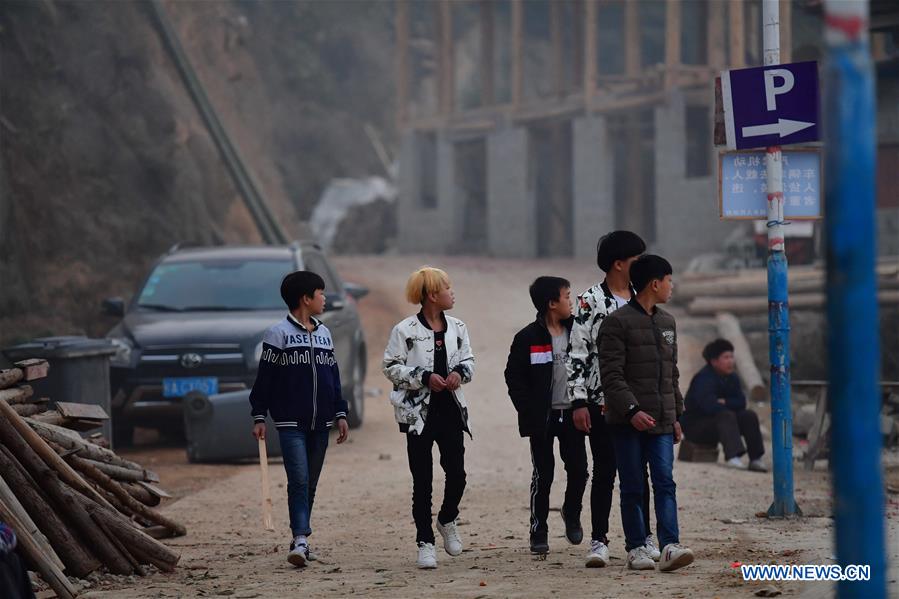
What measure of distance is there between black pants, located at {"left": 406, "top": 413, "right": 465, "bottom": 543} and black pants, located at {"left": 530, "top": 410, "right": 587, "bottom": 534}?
0.44 m

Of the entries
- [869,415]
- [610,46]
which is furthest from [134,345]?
[610,46]

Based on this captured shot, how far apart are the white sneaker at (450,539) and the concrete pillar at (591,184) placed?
27.3m

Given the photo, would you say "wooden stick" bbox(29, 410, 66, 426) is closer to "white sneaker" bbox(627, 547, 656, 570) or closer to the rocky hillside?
"white sneaker" bbox(627, 547, 656, 570)

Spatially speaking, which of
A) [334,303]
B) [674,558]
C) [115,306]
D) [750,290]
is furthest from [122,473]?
[750,290]

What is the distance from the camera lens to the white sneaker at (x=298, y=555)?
295 inches

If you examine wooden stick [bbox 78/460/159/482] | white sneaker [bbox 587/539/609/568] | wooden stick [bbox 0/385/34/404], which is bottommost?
white sneaker [bbox 587/539/609/568]

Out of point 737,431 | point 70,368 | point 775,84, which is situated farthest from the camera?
point 737,431

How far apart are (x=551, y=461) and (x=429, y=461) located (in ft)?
2.31

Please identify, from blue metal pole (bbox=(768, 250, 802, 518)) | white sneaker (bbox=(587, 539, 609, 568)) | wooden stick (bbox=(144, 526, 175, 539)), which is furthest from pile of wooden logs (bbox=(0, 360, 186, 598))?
blue metal pole (bbox=(768, 250, 802, 518))

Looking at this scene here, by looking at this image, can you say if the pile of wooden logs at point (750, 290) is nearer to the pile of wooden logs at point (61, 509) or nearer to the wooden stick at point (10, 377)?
the wooden stick at point (10, 377)

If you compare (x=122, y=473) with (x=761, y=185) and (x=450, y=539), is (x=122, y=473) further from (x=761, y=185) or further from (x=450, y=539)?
(x=761, y=185)

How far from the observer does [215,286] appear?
46.7ft

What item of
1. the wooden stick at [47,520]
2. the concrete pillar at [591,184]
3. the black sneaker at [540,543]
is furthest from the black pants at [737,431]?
the concrete pillar at [591,184]

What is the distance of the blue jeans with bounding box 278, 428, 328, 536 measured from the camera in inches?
301
